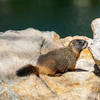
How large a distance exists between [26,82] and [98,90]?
58.1 inches

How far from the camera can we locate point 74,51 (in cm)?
609

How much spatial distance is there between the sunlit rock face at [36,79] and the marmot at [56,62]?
0.46 ft

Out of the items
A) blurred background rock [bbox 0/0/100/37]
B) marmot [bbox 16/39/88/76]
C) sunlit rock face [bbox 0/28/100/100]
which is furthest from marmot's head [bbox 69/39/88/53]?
blurred background rock [bbox 0/0/100/37]

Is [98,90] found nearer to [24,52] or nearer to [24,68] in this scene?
[24,68]

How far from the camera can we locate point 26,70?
5289 mm

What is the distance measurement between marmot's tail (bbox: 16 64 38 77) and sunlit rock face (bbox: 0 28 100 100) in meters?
0.09

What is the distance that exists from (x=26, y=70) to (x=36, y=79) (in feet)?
1.01

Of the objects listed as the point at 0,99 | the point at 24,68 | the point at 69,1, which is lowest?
the point at 0,99

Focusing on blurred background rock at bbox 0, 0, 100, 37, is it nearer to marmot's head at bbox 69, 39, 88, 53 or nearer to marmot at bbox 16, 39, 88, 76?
marmot's head at bbox 69, 39, 88, 53

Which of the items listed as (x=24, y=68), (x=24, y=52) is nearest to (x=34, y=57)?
(x=24, y=52)

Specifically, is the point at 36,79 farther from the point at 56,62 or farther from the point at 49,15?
the point at 49,15

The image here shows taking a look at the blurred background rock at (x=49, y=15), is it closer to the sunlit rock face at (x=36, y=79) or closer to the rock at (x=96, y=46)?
the sunlit rock face at (x=36, y=79)

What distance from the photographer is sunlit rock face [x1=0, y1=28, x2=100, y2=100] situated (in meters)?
4.76

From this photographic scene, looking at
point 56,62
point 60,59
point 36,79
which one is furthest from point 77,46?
point 36,79
